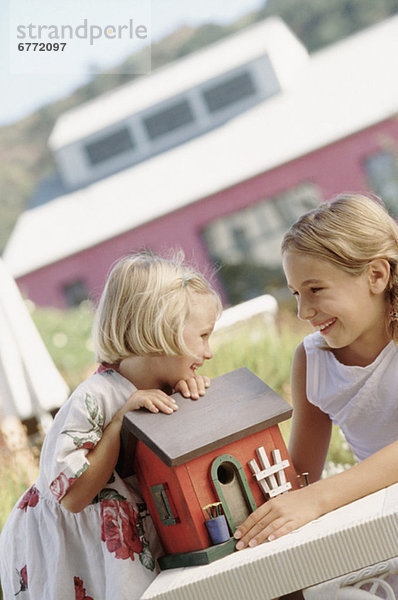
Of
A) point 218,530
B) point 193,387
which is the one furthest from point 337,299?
point 218,530

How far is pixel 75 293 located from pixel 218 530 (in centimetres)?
1709

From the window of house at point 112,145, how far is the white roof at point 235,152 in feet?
2.26

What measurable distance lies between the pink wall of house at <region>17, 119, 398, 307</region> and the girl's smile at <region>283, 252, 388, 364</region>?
14558 millimetres

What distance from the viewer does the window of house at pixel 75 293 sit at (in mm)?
18453

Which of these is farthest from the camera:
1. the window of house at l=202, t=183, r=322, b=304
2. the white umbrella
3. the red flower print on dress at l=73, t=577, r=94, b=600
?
the window of house at l=202, t=183, r=322, b=304

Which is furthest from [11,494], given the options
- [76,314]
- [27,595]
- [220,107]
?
[220,107]

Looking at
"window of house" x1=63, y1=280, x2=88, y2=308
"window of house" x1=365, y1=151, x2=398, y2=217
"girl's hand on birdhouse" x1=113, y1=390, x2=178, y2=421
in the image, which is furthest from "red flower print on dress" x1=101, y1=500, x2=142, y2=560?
"window of house" x1=63, y1=280, x2=88, y2=308

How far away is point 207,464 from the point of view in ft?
6.03

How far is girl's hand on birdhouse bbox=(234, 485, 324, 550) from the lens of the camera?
5.57ft

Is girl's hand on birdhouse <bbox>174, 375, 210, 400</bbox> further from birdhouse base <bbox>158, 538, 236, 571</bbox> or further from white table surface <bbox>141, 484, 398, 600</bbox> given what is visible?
white table surface <bbox>141, 484, 398, 600</bbox>

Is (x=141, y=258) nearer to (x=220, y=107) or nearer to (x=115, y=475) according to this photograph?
(x=115, y=475)

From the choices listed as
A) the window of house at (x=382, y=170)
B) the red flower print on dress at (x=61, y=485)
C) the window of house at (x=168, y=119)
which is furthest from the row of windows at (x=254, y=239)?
the red flower print on dress at (x=61, y=485)

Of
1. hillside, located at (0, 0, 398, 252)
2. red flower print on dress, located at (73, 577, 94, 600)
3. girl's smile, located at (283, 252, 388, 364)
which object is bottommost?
red flower print on dress, located at (73, 577, 94, 600)

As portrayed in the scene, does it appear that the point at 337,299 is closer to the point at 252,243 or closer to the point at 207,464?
the point at 207,464
